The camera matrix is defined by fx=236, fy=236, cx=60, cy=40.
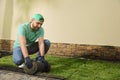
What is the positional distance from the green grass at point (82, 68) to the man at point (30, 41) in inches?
16.5

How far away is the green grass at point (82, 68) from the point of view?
11.6ft

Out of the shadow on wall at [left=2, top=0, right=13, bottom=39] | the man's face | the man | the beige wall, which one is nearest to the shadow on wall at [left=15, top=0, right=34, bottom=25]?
the beige wall

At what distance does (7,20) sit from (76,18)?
1.65 metres

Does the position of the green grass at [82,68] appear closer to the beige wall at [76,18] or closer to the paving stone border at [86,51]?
the paving stone border at [86,51]

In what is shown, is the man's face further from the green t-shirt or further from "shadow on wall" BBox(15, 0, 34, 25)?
"shadow on wall" BBox(15, 0, 34, 25)

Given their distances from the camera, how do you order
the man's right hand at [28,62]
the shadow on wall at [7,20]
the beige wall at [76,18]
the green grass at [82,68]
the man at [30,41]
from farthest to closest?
the shadow on wall at [7,20]
the beige wall at [76,18]
the green grass at [82,68]
the man at [30,41]
the man's right hand at [28,62]

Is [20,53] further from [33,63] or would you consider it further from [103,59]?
[103,59]

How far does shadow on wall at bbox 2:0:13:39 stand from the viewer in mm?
5363

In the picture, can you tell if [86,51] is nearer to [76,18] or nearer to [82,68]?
[76,18]

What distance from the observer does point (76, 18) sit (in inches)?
191

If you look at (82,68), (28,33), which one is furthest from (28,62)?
(82,68)

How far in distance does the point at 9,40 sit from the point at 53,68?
1.95 meters

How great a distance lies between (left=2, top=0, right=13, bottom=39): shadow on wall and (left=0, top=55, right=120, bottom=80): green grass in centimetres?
82

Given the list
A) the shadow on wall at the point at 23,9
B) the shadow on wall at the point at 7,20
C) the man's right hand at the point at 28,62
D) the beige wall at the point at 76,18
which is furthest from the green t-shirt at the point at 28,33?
the shadow on wall at the point at 7,20
